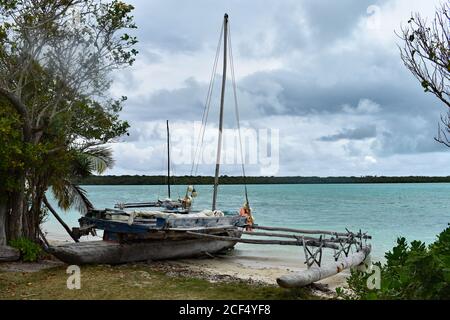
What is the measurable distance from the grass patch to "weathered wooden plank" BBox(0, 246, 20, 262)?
1.26 metres

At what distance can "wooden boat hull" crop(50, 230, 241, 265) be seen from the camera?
11.1 meters

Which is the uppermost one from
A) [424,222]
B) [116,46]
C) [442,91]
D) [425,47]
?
[116,46]

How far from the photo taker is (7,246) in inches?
455

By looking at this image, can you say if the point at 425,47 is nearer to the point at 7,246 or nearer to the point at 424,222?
the point at 7,246

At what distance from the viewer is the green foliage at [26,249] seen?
11.6 m

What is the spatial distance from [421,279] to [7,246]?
376 inches

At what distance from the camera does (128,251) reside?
486 inches

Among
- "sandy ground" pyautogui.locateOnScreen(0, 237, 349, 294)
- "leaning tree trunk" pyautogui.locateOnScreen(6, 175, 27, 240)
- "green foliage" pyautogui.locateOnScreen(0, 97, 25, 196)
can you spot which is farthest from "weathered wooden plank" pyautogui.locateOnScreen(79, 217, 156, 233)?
"green foliage" pyautogui.locateOnScreen(0, 97, 25, 196)

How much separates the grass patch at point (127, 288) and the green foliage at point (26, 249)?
1.18 metres

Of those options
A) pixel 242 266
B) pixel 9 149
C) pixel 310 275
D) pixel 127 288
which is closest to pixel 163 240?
pixel 242 266

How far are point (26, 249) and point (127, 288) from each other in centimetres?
399

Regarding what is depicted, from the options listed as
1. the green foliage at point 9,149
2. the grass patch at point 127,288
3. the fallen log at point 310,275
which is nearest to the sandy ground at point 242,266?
the fallen log at point 310,275

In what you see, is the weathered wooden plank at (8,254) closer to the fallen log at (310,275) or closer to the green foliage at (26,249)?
the green foliage at (26,249)
